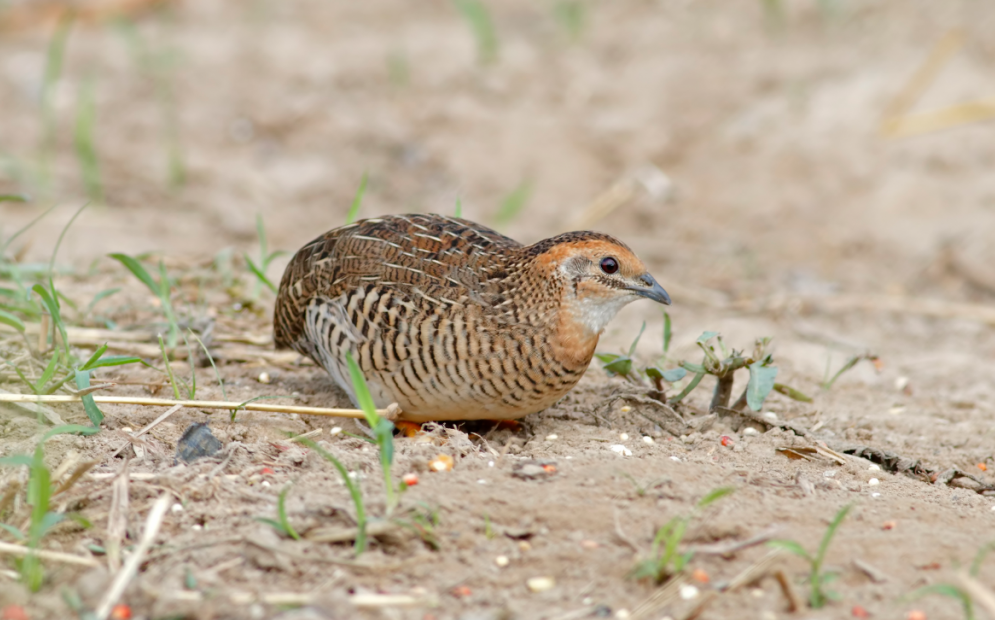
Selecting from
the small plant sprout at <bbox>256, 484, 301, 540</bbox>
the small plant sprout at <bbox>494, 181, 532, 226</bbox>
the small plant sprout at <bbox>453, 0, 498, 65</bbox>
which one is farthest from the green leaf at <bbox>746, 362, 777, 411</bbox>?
the small plant sprout at <bbox>453, 0, 498, 65</bbox>

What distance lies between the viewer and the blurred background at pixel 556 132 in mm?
7746

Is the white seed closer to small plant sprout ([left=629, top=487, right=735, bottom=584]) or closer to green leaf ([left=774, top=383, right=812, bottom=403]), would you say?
small plant sprout ([left=629, top=487, right=735, bottom=584])

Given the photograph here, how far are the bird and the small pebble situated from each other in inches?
44.2

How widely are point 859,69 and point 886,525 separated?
6.36 meters

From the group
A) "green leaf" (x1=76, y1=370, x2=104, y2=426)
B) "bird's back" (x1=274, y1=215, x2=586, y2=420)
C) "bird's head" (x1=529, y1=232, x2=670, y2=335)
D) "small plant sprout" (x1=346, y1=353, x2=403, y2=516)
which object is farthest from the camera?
"bird's head" (x1=529, y1=232, x2=670, y2=335)

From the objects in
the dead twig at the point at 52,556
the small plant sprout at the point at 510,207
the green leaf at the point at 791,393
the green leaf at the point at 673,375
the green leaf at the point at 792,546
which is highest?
the small plant sprout at the point at 510,207

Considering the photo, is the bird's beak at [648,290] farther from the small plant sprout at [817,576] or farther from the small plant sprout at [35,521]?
the small plant sprout at [35,521]

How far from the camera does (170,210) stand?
8.20 m

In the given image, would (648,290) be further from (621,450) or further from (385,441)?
(385,441)

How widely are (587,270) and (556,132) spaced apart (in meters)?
5.11

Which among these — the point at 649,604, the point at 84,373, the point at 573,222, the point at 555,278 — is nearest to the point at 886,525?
the point at 649,604

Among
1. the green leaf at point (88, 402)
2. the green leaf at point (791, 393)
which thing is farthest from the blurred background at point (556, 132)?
the green leaf at point (88, 402)

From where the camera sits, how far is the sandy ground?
3.03 meters

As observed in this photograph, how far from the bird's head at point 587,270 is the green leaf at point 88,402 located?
169 centimetres
